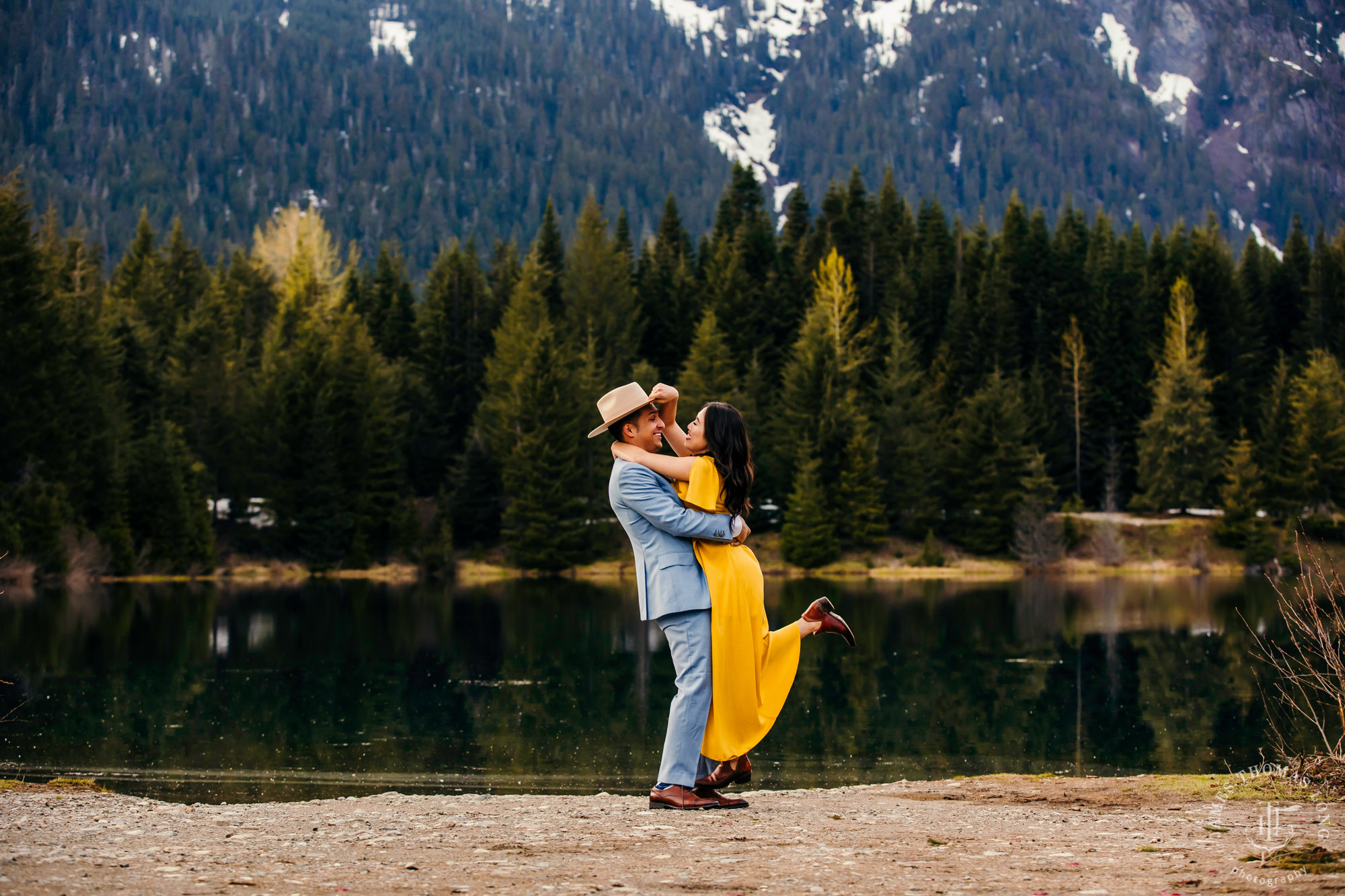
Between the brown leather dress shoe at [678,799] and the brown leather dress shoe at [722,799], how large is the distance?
1.9 inches

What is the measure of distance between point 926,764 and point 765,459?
46.6 meters

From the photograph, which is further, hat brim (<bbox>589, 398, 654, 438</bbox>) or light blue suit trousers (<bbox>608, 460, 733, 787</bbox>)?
hat brim (<bbox>589, 398, 654, 438</bbox>)

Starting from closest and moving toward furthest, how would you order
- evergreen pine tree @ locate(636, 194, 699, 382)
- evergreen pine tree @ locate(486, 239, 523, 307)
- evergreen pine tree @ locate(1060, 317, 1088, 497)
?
evergreen pine tree @ locate(1060, 317, 1088, 497) < evergreen pine tree @ locate(636, 194, 699, 382) < evergreen pine tree @ locate(486, 239, 523, 307)

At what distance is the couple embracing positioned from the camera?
745 cm

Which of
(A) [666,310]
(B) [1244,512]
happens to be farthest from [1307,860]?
(A) [666,310]

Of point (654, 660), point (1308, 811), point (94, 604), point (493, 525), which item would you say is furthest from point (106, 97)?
point (1308, 811)

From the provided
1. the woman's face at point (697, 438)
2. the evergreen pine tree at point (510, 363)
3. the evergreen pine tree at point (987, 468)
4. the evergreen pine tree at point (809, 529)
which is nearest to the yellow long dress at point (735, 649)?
the woman's face at point (697, 438)

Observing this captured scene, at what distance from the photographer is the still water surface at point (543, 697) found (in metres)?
12.5

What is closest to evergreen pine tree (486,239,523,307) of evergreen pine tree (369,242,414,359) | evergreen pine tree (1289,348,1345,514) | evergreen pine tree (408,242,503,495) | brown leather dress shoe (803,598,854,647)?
evergreen pine tree (408,242,503,495)

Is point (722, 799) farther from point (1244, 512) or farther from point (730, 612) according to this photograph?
point (1244, 512)

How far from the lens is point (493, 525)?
193 ft

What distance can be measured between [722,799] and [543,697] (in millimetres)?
11212

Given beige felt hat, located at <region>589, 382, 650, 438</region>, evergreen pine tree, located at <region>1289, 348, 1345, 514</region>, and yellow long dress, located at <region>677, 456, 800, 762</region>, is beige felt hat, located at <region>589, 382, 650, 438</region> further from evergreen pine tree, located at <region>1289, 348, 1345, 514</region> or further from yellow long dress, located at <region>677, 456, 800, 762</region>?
evergreen pine tree, located at <region>1289, 348, 1345, 514</region>

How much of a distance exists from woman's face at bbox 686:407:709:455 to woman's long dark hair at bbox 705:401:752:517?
4 cm
